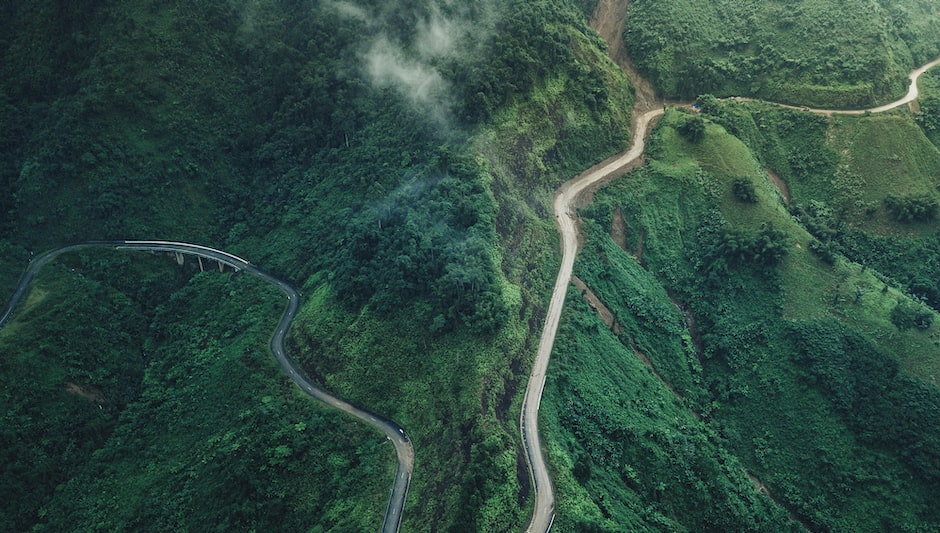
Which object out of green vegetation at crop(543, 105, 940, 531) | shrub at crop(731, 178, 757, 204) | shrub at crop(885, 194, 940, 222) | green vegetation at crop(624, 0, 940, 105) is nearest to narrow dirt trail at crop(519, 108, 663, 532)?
green vegetation at crop(543, 105, 940, 531)

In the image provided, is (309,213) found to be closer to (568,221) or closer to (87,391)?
(87,391)

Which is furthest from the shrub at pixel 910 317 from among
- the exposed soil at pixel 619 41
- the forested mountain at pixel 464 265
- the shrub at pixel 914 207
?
the exposed soil at pixel 619 41

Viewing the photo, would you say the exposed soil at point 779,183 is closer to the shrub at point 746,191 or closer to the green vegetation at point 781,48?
the shrub at point 746,191

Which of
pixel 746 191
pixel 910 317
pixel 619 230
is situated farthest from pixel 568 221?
pixel 910 317

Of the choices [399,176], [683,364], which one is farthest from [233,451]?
[683,364]

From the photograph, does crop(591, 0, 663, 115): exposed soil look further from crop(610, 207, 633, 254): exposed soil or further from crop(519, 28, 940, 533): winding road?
crop(610, 207, 633, 254): exposed soil

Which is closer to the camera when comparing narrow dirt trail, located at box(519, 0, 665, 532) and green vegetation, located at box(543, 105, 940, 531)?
narrow dirt trail, located at box(519, 0, 665, 532)
